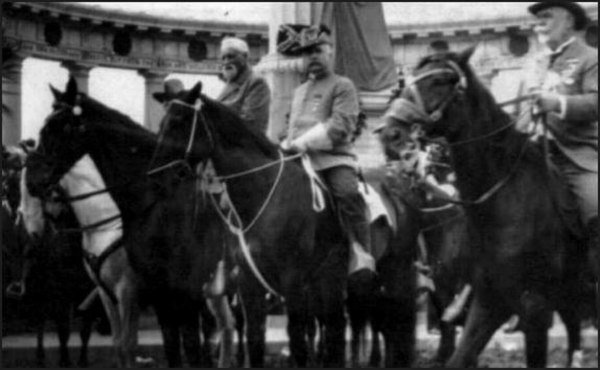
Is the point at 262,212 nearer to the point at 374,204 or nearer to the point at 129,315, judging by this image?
the point at 374,204

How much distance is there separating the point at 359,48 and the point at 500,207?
1166 cm

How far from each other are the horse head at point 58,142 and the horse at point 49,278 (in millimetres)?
2292

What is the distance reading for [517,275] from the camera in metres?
9.37

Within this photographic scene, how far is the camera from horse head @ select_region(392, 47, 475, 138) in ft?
30.2

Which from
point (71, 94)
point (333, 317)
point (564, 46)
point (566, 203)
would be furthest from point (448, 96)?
point (71, 94)

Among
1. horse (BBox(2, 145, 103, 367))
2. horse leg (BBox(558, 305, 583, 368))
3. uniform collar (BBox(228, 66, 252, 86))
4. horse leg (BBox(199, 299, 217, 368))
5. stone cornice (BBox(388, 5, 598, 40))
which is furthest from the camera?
stone cornice (BBox(388, 5, 598, 40))

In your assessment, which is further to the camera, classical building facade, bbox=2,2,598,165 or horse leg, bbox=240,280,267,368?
classical building facade, bbox=2,2,598,165

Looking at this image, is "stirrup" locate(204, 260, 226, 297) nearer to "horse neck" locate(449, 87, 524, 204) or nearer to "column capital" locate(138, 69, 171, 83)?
"horse neck" locate(449, 87, 524, 204)

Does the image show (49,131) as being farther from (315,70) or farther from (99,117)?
(315,70)

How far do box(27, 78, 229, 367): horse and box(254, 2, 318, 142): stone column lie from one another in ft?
24.5

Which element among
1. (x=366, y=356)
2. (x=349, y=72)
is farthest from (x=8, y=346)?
(x=349, y=72)

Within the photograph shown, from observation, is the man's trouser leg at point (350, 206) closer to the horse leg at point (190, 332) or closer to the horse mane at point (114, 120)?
the horse leg at point (190, 332)

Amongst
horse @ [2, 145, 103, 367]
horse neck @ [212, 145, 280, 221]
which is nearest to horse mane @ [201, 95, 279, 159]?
horse neck @ [212, 145, 280, 221]

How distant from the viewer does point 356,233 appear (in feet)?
38.9
